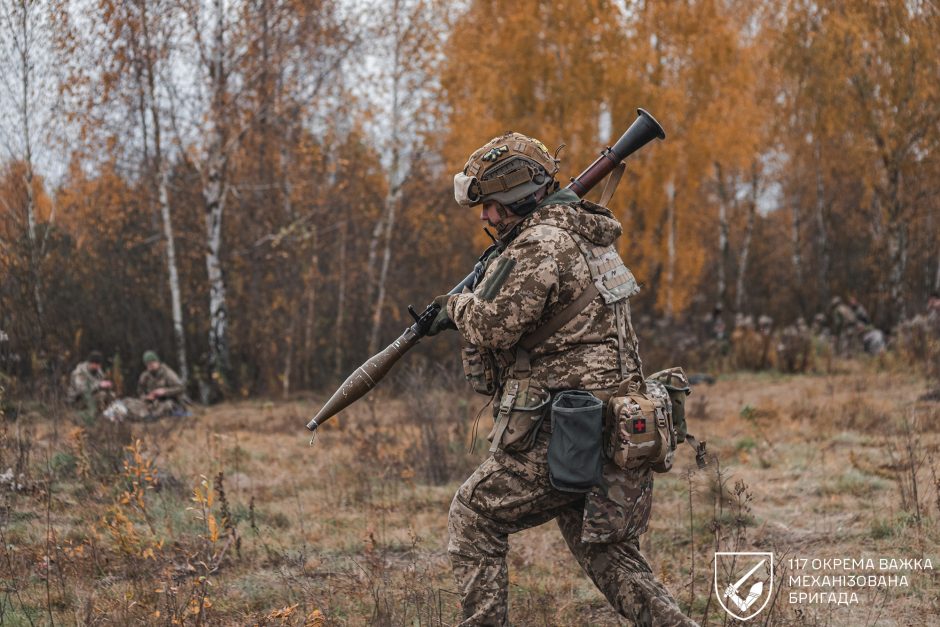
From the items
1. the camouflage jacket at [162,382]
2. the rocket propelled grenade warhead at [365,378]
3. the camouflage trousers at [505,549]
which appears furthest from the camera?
the camouflage jacket at [162,382]

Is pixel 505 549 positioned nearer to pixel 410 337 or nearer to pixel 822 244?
pixel 410 337

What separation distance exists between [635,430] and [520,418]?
1.34ft

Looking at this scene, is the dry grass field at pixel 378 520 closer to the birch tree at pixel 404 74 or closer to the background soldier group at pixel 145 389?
the background soldier group at pixel 145 389

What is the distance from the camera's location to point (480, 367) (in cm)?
319

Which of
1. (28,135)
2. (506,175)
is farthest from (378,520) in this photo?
(28,135)

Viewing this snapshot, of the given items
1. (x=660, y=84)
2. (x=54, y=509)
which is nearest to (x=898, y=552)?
(x=54, y=509)

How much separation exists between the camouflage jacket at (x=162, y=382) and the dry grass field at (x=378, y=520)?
2.40m

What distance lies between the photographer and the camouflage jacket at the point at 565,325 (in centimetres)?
287

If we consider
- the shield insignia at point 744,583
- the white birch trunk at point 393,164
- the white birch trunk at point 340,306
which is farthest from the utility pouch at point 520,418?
the white birch trunk at point 393,164

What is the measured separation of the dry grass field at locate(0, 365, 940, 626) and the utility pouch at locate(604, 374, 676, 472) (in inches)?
23.7

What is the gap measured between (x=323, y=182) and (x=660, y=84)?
656cm

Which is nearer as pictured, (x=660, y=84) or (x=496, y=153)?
(x=496, y=153)

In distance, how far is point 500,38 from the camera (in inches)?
544

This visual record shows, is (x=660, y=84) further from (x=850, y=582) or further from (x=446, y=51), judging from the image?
(x=850, y=582)
